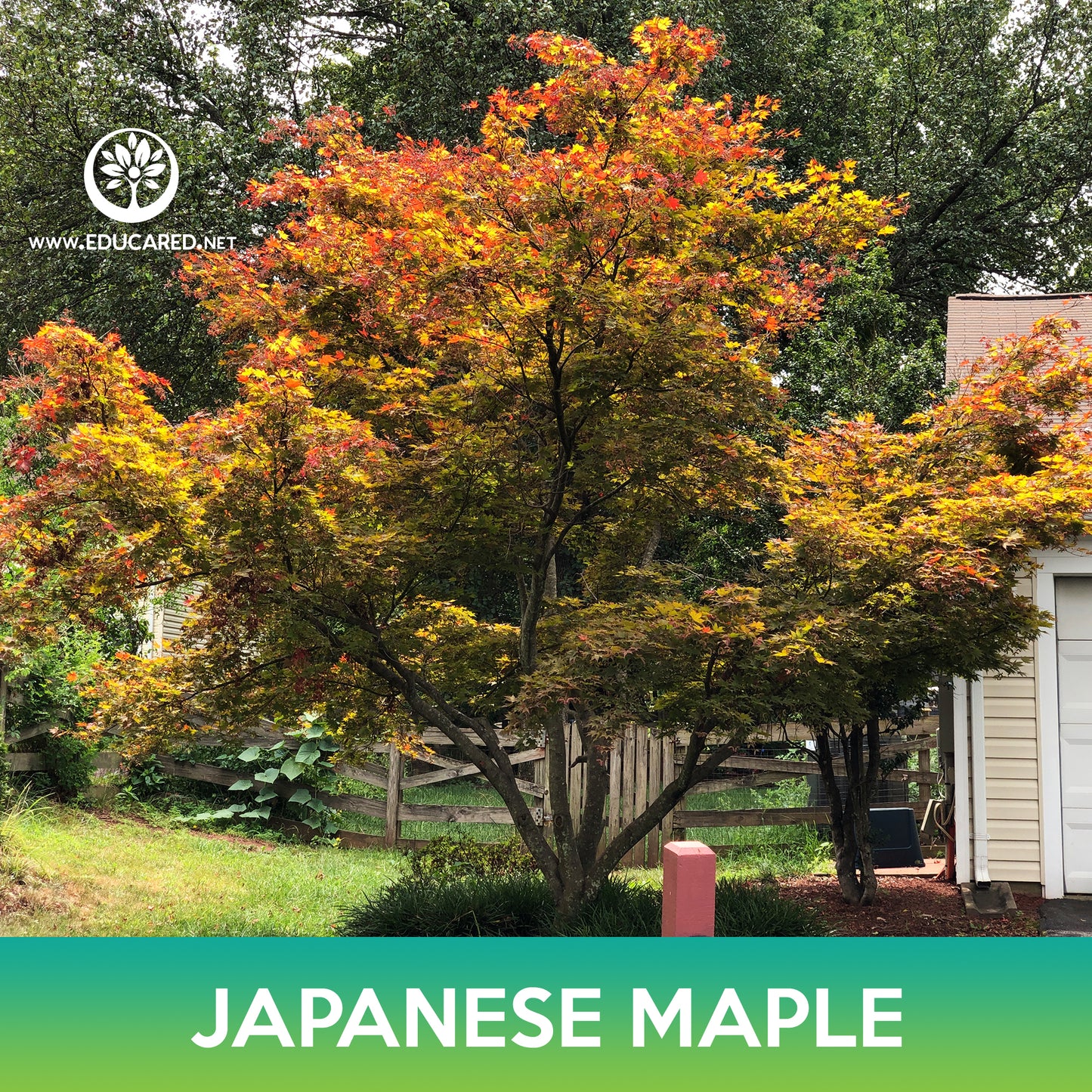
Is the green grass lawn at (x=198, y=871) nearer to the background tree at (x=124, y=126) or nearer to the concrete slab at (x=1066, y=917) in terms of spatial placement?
the concrete slab at (x=1066, y=917)

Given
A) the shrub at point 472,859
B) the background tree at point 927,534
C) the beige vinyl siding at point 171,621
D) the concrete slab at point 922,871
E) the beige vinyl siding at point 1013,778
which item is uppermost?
the background tree at point 927,534

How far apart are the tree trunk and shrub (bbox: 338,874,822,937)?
4.96 feet

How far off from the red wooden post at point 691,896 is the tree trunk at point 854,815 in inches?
176

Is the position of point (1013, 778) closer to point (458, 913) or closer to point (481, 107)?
point (458, 913)

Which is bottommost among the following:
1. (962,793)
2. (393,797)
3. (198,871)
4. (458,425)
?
(198,871)

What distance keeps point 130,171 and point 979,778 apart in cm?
1381

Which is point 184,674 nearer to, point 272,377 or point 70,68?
point 272,377

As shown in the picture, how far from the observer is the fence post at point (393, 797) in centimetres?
1098

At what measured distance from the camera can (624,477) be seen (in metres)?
6.79

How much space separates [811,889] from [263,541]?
5.66 m


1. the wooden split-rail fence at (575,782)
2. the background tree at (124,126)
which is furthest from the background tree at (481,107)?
the wooden split-rail fence at (575,782)

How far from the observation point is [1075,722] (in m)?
8.30

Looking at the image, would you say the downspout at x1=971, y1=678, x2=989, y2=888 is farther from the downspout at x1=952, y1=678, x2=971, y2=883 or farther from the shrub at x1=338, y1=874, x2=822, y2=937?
the shrub at x1=338, y1=874, x2=822, y2=937

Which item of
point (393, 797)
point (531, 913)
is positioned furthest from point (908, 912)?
point (393, 797)
